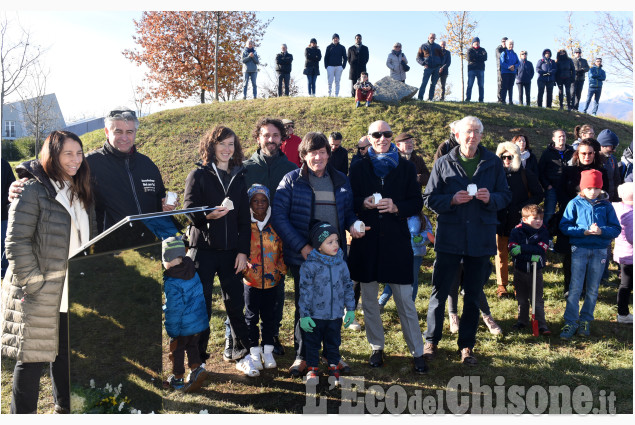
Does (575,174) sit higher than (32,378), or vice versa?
(575,174)

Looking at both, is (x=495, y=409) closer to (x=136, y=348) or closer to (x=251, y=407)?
(x=251, y=407)

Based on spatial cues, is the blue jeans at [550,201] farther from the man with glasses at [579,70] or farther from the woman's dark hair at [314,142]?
the man with glasses at [579,70]

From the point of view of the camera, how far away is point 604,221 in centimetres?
540

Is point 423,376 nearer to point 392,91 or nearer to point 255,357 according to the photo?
point 255,357

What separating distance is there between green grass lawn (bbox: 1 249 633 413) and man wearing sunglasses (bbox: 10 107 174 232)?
1.07 meters

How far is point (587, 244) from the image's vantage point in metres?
5.41

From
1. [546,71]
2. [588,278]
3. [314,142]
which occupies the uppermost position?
[546,71]

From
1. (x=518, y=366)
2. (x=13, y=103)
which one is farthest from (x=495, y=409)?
(x=13, y=103)

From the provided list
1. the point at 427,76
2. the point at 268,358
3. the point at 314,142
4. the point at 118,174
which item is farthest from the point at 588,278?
the point at 427,76

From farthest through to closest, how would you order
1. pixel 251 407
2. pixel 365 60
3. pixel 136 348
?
pixel 365 60 → pixel 251 407 → pixel 136 348

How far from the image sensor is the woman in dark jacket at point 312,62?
15641 mm

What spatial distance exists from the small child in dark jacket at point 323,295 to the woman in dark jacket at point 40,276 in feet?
6.07

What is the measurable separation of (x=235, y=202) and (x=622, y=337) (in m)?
4.50

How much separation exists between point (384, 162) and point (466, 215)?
0.93 m
